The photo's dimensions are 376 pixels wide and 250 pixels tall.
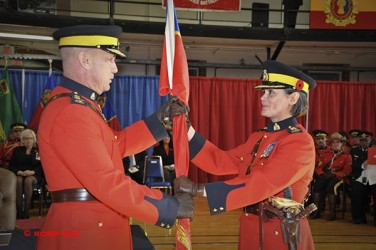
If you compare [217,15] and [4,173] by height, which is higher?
[217,15]

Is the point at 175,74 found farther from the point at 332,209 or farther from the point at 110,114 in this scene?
the point at 110,114

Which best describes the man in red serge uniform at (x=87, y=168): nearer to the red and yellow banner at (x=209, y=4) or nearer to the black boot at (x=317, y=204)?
the black boot at (x=317, y=204)

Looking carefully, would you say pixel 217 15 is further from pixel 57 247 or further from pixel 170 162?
pixel 57 247

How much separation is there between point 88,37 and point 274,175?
1001 mm

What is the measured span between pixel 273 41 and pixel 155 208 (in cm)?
824

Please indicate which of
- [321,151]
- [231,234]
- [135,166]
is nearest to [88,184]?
[231,234]

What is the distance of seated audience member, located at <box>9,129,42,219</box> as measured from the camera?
634 centimetres

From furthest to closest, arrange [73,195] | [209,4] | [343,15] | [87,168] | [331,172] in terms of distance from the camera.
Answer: [343,15] → [209,4] → [331,172] → [73,195] → [87,168]

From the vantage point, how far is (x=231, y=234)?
17.9 ft

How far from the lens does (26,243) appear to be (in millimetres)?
3092

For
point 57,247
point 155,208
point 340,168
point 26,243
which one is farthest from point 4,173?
point 340,168

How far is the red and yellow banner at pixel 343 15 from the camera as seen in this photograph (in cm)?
852

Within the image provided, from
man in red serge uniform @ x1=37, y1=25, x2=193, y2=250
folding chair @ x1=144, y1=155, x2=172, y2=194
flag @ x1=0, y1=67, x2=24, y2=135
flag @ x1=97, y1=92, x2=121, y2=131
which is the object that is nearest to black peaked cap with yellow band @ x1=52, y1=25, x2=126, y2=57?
man in red serge uniform @ x1=37, y1=25, x2=193, y2=250

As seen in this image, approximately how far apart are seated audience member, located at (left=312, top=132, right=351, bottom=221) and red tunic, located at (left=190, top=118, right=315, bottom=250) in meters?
5.00
